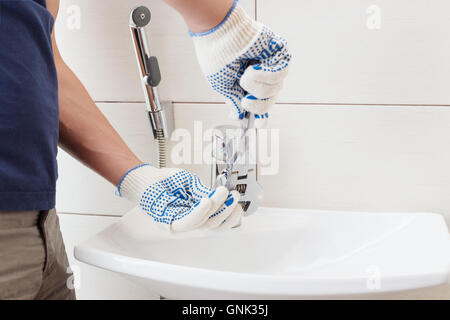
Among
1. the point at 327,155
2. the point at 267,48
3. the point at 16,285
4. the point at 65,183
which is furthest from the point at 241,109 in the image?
the point at 65,183

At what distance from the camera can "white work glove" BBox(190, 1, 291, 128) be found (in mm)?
589

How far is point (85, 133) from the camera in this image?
71 cm

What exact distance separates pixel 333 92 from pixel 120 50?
0.45 m

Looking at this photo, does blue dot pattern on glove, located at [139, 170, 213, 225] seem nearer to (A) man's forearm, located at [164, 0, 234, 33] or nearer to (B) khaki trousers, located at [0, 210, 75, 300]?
(B) khaki trousers, located at [0, 210, 75, 300]

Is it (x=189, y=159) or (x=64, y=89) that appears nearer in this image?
(x=64, y=89)

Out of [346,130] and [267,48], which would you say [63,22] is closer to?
[267,48]

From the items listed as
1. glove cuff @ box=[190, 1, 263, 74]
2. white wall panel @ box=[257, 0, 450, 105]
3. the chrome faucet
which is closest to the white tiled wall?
white wall panel @ box=[257, 0, 450, 105]

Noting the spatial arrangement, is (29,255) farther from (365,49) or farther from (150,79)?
(365,49)

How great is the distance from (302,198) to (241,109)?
0.94ft

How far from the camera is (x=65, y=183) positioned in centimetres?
98

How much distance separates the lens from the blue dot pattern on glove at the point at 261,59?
60 centimetres

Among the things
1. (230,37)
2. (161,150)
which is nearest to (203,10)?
(230,37)
